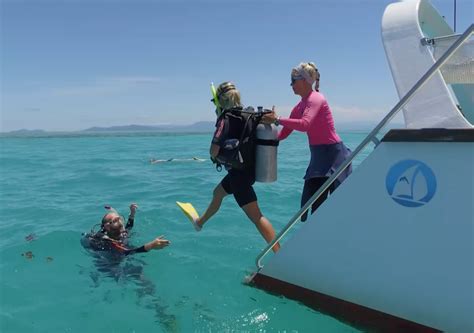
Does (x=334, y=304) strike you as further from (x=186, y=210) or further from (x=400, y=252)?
(x=186, y=210)

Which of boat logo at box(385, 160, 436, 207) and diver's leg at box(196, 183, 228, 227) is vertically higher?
boat logo at box(385, 160, 436, 207)

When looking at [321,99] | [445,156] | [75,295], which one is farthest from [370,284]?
[75,295]

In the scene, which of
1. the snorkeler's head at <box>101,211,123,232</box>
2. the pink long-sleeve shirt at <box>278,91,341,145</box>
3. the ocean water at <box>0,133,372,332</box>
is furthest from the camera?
the snorkeler's head at <box>101,211,123,232</box>

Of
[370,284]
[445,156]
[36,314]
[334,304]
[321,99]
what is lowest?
[36,314]

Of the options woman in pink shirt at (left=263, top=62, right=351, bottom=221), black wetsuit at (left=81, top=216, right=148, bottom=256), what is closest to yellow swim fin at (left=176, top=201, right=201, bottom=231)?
black wetsuit at (left=81, top=216, right=148, bottom=256)

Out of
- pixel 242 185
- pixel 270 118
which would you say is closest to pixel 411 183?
pixel 270 118

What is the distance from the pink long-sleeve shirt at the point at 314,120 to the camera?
4215mm

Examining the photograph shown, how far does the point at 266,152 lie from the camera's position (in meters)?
4.59

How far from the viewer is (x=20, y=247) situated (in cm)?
661

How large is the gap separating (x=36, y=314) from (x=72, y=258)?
5.54 ft

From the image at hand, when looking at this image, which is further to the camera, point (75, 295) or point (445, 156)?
point (75, 295)

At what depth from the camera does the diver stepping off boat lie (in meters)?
4.48

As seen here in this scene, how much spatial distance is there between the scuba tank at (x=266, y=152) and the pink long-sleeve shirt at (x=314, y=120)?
147 mm

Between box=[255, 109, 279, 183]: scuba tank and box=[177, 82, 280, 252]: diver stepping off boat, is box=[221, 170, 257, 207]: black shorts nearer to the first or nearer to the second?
box=[177, 82, 280, 252]: diver stepping off boat
